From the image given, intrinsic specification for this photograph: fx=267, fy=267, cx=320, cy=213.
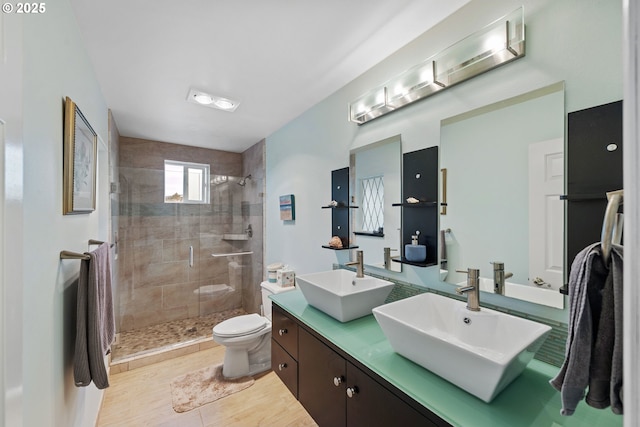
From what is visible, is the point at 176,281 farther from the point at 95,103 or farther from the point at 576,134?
the point at 576,134

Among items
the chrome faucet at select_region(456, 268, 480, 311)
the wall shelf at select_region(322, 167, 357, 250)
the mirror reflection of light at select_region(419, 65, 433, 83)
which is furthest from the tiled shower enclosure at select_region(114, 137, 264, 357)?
the chrome faucet at select_region(456, 268, 480, 311)

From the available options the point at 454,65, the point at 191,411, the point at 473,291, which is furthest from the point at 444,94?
the point at 191,411

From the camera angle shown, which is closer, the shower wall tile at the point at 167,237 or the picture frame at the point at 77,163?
the picture frame at the point at 77,163

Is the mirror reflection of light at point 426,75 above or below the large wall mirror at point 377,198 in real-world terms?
above

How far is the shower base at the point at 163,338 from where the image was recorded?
269 centimetres

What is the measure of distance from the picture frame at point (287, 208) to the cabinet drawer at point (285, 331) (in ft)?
3.61

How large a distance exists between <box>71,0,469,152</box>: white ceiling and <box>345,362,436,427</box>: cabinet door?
1.68 m

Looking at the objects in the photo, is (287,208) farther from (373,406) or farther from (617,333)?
(617,333)

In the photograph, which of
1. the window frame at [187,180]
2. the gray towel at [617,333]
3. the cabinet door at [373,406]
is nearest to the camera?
the gray towel at [617,333]

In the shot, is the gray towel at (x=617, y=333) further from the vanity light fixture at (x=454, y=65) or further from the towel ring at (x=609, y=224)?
the vanity light fixture at (x=454, y=65)

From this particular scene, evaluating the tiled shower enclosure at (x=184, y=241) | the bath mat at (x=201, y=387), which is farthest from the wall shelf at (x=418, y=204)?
the tiled shower enclosure at (x=184, y=241)

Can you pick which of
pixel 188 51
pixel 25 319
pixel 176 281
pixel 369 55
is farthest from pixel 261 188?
pixel 25 319

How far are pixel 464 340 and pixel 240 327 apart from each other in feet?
6.31

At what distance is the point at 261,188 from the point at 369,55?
7.02 feet
